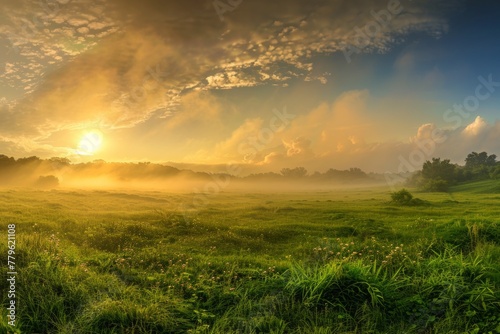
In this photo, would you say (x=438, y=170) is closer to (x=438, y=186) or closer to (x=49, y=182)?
(x=438, y=186)

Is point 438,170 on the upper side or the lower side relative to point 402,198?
upper

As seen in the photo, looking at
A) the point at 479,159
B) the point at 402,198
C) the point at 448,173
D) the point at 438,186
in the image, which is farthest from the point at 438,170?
the point at 402,198

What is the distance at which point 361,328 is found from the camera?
8.12 m

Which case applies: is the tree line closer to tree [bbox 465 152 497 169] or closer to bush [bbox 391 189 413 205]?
tree [bbox 465 152 497 169]

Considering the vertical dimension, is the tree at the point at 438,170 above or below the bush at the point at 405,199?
above

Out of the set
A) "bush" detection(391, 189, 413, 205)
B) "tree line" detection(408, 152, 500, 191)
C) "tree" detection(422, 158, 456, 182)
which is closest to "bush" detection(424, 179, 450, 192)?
"tree line" detection(408, 152, 500, 191)

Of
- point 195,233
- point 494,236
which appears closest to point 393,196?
point 494,236

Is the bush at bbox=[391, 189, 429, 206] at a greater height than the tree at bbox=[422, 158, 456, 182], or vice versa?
the tree at bbox=[422, 158, 456, 182]

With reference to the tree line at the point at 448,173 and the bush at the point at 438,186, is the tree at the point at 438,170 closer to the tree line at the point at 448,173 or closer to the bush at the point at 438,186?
the tree line at the point at 448,173

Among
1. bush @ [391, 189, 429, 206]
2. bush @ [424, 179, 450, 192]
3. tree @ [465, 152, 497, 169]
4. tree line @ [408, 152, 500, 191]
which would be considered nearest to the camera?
bush @ [391, 189, 429, 206]

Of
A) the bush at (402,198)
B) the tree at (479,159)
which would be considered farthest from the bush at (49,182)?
the tree at (479,159)

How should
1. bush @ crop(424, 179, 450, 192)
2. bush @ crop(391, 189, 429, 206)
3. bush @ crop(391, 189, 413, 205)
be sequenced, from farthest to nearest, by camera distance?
bush @ crop(424, 179, 450, 192) → bush @ crop(391, 189, 413, 205) → bush @ crop(391, 189, 429, 206)

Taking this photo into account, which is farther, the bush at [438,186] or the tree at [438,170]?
the tree at [438,170]

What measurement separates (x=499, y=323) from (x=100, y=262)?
11.0 meters
